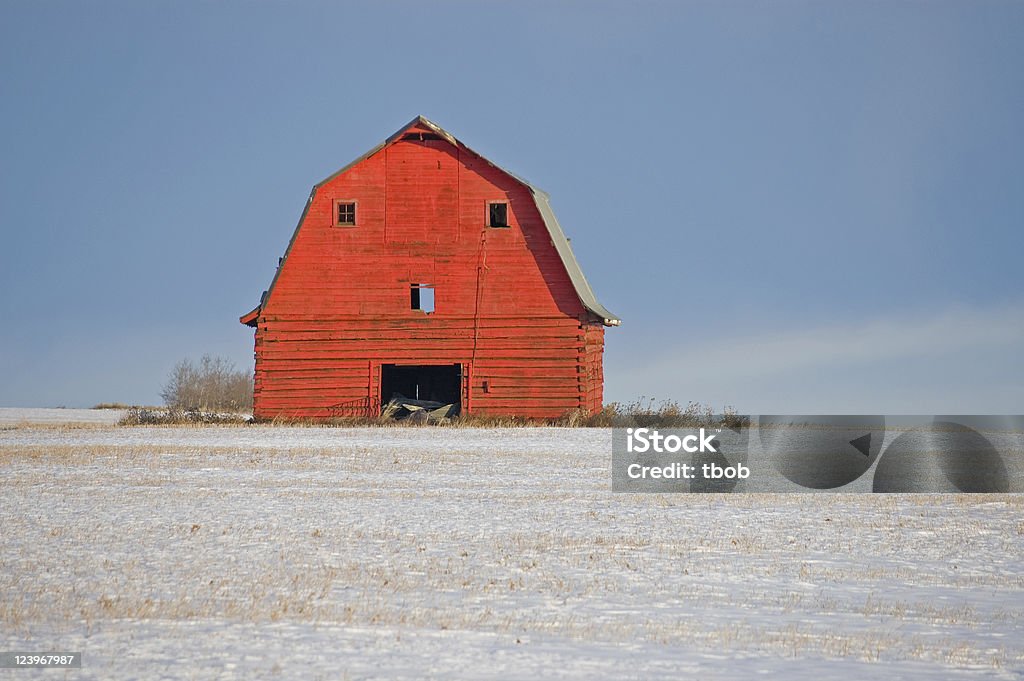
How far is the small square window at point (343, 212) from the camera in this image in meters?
29.5

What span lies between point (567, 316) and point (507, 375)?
2128 millimetres

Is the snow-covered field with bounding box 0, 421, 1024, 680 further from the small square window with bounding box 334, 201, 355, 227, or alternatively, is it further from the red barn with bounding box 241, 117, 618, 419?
the small square window with bounding box 334, 201, 355, 227

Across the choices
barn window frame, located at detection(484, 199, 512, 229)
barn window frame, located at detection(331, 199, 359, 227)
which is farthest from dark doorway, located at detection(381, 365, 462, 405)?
barn window frame, located at detection(484, 199, 512, 229)

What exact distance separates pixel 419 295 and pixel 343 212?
114 inches

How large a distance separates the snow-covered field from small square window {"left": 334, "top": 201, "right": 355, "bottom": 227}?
12.4 metres

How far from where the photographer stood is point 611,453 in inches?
856

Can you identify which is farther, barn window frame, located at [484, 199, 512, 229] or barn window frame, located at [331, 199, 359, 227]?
barn window frame, located at [331, 199, 359, 227]

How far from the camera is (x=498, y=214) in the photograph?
96.5 ft

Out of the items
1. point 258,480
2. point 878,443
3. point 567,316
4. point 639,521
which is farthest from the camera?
point 567,316

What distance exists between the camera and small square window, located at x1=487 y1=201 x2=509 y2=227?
29.3m

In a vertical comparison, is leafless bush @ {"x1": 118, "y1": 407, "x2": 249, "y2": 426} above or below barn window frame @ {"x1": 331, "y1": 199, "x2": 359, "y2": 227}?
below

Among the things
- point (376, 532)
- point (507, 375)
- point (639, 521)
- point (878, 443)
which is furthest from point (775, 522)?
point (507, 375)

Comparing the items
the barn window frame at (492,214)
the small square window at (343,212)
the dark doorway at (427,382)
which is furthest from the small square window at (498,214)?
the dark doorway at (427,382)

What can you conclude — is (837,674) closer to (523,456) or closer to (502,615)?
(502,615)
